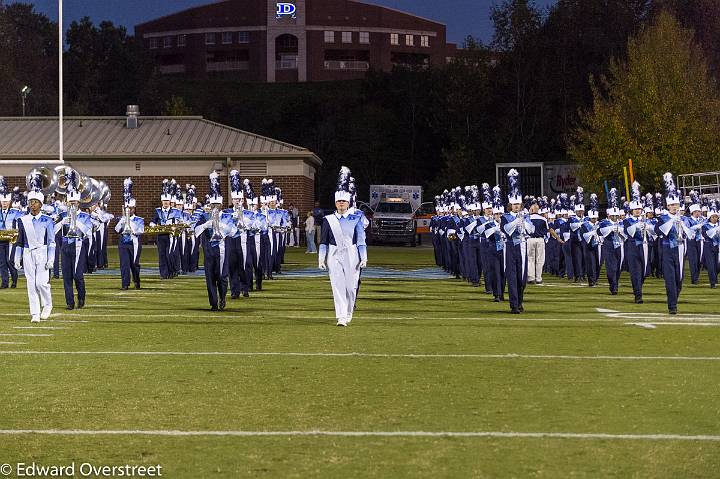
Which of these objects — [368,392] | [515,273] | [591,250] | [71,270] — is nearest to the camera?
[368,392]

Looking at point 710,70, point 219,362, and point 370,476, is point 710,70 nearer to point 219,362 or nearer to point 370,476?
point 219,362

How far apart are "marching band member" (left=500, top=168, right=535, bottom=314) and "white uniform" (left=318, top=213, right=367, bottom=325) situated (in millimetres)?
2782

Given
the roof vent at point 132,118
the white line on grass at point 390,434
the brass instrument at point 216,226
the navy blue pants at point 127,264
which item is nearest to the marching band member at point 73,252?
the brass instrument at point 216,226

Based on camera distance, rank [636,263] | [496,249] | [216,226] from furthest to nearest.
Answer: [636,263]
[496,249]
[216,226]

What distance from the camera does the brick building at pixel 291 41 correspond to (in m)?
121

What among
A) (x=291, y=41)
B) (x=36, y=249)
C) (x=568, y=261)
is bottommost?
(x=568, y=261)

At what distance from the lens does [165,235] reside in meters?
30.1

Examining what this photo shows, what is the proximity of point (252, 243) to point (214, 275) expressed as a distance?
15.5 feet

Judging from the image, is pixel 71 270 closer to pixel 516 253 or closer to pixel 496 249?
pixel 496 249

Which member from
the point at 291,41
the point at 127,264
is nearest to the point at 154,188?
the point at 127,264

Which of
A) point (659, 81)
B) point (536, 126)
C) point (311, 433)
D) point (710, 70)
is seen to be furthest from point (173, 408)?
point (536, 126)

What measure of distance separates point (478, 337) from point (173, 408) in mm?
6114

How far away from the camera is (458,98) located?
2879 inches

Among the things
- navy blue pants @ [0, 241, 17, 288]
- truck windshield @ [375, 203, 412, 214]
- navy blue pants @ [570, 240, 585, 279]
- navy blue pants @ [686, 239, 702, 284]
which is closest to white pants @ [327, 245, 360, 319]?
navy blue pants @ [0, 241, 17, 288]
